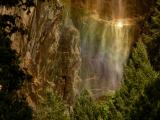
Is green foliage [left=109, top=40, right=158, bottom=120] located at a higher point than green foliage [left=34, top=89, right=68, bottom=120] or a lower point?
Answer: higher

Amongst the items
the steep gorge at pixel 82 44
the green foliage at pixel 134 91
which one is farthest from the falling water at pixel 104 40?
the green foliage at pixel 134 91

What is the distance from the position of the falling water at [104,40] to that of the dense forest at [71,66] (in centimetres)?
18

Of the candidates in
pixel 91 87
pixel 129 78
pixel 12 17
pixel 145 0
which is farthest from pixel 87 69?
pixel 12 17

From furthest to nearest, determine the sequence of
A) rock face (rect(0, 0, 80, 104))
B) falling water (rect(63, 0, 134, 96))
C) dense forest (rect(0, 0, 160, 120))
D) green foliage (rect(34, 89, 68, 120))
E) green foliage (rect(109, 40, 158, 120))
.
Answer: falling water (rect(63, 0, 134, 96)) < rock face (rect(0, 0, 80, 104)) < green foliage (rect(34, 89, 68, 120)) < dense forest (rect(0, 0, 160, 120)) < green foliage (rect(109, 40, 158, 120))

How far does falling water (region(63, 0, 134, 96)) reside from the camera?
39.4 m

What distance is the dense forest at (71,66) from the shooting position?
2356 cm

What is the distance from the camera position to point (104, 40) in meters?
41.1

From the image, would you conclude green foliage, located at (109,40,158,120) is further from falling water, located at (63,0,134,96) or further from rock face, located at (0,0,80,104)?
falling water, located at (63,0,134,96)

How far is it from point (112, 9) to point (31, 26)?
572 inches

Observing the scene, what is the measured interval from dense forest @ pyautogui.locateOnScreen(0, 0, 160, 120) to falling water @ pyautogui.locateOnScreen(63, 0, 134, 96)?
0.18 meters

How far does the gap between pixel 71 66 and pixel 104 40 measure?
27.6ft

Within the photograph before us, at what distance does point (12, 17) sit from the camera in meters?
9.50

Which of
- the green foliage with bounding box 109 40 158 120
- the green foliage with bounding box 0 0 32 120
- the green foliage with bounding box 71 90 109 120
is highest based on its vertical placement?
the green foliage with bounding box 0 0 32 120

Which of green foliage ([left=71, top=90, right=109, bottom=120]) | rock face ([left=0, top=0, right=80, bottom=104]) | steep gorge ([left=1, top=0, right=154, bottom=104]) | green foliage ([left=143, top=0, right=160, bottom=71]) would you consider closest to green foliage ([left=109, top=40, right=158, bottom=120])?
green foliage ([left=71, top=90, right=109, bottom=120])
